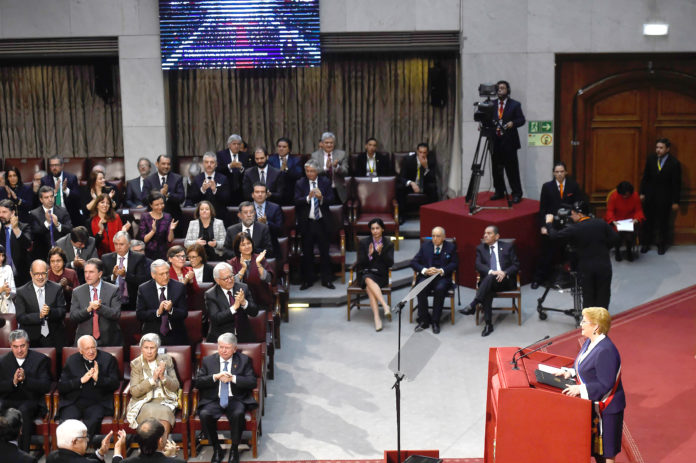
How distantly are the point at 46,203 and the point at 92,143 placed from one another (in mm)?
3550

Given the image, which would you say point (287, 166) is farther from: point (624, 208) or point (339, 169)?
point (624, 208)

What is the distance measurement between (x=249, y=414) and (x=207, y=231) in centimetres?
294

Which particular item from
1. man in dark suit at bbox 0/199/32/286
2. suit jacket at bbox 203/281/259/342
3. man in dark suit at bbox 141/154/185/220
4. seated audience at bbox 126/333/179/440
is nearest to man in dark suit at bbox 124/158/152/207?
man in dark suit at bbox 141/154/185/220

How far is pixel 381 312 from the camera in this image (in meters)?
10.4

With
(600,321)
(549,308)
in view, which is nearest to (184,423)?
(600,321)

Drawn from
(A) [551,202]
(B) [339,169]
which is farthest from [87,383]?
(A) [551,202]

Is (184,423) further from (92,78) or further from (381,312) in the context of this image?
(92,78)

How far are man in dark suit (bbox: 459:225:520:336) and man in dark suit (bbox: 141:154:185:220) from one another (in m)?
3.47

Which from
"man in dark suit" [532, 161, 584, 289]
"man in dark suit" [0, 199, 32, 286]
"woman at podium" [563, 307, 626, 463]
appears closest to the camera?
"woman at podium" [563, 307, 626, 463]

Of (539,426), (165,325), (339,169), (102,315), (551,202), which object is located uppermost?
(339,169)

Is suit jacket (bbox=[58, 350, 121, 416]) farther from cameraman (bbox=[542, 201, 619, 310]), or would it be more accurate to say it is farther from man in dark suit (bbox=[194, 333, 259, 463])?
cameraman (bbox=[542, 201, 619, 310])

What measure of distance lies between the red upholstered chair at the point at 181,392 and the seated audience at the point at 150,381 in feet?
0.20

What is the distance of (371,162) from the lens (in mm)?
12547

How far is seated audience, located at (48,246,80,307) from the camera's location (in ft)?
29.0
